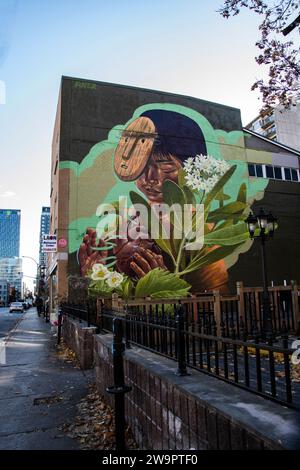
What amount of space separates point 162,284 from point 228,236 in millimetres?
6381

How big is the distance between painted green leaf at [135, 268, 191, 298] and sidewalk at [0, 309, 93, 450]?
11.5 m

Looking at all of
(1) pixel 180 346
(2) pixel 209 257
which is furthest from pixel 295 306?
(2) pixel 209 257

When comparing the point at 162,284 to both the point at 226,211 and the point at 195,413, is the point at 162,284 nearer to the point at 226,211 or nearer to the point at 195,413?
the point at 226,211

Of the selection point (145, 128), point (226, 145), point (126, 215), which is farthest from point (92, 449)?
point (226, 145)

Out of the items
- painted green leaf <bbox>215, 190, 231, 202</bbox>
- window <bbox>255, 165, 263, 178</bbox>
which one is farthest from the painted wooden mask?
window <bbox>255, 165, 263, 178</bbox>

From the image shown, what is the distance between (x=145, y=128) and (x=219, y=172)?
252 inches

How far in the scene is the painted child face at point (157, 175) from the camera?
24156 millimetres

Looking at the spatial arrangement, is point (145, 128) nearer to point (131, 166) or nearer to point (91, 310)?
point (131, 166)

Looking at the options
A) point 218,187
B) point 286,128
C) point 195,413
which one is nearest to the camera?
point 195,413

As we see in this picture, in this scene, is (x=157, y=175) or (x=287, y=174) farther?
(x=287, y=174)

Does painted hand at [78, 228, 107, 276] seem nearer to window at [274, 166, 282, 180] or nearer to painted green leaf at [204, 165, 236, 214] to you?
painted green leaf at [204, 165, 236, 214]

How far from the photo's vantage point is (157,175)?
24703mm

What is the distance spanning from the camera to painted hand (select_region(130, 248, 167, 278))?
22438 mm

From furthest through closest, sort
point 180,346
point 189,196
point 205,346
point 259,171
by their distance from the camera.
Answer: point 259,171 < point 189,196 < point 205,346 < point 180,346
